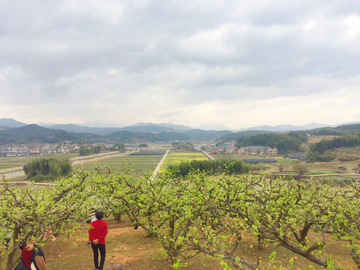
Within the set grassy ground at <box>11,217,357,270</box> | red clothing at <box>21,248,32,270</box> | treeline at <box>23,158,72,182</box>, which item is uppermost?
red clothing at <box>21,248,32,270</box>

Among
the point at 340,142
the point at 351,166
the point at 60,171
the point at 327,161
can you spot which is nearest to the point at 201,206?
the point at 60,171

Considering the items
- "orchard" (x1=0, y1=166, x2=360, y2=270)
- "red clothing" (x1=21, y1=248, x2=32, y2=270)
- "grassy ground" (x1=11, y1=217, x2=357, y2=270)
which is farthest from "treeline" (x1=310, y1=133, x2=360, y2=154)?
"red clothing" (x1=21, y1=248, x2=32, y2=270)

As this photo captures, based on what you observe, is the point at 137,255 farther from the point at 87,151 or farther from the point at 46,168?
the point at 87,151

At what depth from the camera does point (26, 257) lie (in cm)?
602

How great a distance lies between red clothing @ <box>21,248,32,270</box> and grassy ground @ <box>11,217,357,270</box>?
60.1 inches

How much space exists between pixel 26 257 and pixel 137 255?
15.4ft

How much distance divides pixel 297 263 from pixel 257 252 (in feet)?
5.96

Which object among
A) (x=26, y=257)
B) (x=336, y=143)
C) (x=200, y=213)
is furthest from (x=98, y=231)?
(x=336, y=143)

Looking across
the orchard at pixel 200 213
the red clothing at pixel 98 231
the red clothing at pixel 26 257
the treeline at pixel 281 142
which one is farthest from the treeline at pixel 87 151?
the red clothing at pixel 26 257

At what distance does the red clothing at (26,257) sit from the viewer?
5988 mm

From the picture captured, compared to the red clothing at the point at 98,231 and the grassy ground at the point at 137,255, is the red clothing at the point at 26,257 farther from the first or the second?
the red clothing at the point at 98,231

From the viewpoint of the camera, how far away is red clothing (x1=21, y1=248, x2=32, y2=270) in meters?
5.99

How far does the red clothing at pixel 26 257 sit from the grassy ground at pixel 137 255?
5.01 ft

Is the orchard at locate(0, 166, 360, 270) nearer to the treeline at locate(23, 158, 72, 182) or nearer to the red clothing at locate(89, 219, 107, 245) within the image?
the red clothing at locate(89, 219, 107, 245)
